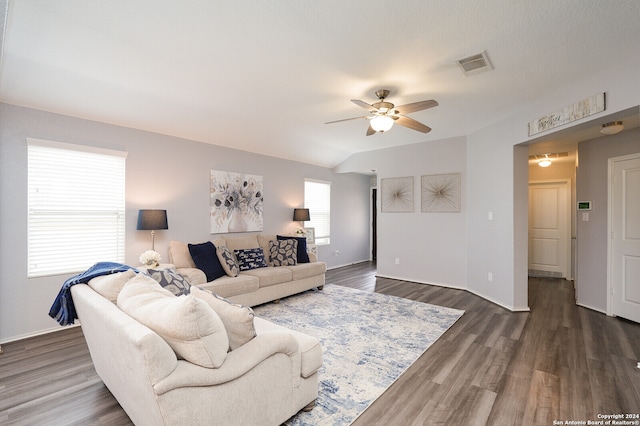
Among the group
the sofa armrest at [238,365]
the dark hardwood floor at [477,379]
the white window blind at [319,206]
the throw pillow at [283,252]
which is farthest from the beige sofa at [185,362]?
the white window blind at [319,206]

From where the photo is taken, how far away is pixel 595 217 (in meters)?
4.29

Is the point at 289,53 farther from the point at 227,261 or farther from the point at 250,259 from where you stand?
the point at 250,259

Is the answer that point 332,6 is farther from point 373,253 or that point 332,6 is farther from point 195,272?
point 373,253

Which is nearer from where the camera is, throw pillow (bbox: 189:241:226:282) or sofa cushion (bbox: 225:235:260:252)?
throw pillow (bbox: 189:241:226:282)

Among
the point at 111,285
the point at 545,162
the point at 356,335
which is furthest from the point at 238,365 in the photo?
the point at 545,162

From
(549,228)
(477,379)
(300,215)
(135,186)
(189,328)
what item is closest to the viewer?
(189,328)

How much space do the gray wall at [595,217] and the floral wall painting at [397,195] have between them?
260 centimetres

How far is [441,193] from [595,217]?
216 centimetres

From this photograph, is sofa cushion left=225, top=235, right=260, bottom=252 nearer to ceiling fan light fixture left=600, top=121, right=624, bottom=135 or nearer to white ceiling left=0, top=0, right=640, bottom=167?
white ceiling left=0, top=0, right=640, bottom=167

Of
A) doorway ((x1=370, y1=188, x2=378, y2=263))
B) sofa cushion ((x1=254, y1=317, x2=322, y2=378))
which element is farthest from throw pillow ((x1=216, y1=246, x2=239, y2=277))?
doorway ((x1=370, y1=188, x2=378, y2=263))

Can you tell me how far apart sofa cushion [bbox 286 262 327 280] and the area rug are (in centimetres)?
34

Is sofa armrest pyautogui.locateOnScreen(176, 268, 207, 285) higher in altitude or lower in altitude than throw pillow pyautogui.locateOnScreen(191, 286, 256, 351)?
lower

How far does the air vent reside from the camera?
8.70 feet

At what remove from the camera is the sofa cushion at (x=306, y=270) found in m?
4.79
